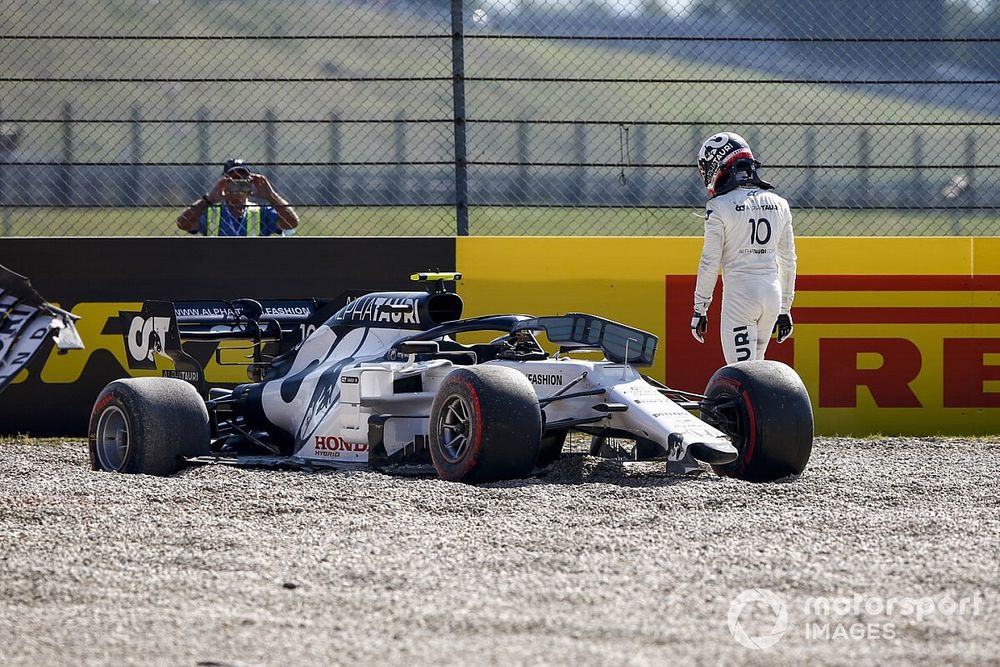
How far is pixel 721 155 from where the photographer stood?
27.6 feet

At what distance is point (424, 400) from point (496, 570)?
2561mm

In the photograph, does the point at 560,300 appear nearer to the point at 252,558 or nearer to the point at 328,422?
the point at 328,422

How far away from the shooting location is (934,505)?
19.4ft

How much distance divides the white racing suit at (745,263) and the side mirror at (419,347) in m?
1.90

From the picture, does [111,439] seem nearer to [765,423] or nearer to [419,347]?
[419,347]

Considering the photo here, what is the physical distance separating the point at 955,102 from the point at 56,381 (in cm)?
828

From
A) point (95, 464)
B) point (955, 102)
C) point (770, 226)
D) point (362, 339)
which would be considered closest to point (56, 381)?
point (95, 464)

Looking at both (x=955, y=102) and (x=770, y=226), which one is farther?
(x=955, y=102)

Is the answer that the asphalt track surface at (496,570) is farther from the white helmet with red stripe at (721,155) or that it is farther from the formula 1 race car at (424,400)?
the white helmet with red stripe at (721,155)

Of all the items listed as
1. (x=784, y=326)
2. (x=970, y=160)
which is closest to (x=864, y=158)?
(x=970, y=160)

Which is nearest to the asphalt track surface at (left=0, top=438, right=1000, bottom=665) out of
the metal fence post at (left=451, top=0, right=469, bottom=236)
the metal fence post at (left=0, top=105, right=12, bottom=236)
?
the metal fence post at (left=451, top=0, right=469, bottom=236)

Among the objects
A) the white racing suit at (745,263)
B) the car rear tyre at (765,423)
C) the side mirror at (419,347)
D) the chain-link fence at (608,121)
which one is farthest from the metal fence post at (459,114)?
the car rear tyre at (765,423)

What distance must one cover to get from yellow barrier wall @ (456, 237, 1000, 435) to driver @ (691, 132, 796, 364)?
1.28 m

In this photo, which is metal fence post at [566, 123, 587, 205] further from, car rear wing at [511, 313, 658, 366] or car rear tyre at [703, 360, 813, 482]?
car rear tyre at [703, 360, 813, 482]
